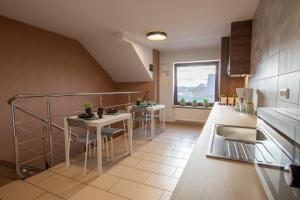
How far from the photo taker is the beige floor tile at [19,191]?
1788mm

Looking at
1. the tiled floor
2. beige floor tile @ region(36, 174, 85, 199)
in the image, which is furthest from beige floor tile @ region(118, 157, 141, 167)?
beige floor tile @ region(36, 174, 85, 199)

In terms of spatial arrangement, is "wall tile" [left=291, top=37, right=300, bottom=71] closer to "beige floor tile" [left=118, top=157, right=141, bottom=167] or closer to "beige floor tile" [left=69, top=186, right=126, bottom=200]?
"beige floor tile" [left=69, top=186, right=126, bottom=200]

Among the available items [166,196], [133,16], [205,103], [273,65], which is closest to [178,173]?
[166,196]

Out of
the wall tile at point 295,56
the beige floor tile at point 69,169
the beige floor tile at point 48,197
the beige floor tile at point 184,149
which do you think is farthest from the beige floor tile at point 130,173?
the wall tile at point 295,56

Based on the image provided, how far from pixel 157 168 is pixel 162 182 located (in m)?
0.35

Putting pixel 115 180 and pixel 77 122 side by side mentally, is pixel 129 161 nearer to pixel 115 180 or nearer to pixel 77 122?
pixel 115 180

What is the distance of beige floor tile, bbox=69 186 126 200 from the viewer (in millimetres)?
1805

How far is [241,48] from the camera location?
8.87 feet

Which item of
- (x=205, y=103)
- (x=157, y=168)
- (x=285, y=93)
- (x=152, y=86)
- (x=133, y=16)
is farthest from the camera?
(x=152, y=86)

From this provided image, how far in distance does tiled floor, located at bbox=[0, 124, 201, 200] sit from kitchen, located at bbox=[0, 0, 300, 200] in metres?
0.02

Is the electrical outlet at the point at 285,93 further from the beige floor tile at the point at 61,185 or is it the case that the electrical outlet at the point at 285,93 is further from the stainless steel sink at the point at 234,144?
the beige floor tile at the point at 61,185

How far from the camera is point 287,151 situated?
0.44 metres

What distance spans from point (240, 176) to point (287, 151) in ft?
1.17

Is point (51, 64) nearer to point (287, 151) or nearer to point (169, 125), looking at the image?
point (169, 125)
